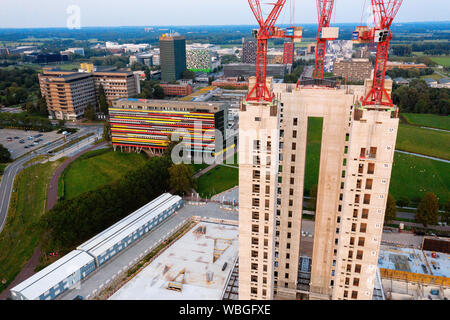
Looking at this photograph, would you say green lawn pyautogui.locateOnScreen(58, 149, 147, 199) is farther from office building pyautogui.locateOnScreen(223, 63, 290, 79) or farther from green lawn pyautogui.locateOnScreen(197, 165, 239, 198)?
office building pyautogui.locateOnScreen(223, 63, 290, 79)

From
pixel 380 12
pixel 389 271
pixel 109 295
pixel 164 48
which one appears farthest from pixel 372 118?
pixel 164 48

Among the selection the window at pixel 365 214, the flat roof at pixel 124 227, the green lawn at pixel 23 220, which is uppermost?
the window at pixel 365 214

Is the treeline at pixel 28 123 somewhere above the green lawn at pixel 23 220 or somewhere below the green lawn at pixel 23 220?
above

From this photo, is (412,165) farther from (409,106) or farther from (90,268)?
(90,268)

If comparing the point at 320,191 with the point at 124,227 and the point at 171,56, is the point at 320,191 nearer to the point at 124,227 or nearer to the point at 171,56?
the point at 124,227

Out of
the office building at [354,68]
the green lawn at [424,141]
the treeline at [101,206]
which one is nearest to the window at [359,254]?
the treeline at [101,206]

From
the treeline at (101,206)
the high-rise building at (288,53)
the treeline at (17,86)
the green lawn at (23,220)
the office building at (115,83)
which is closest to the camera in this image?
the green lawn at (23,220)

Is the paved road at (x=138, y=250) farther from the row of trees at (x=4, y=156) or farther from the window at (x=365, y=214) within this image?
the row of trees at (x=4, y=156)
